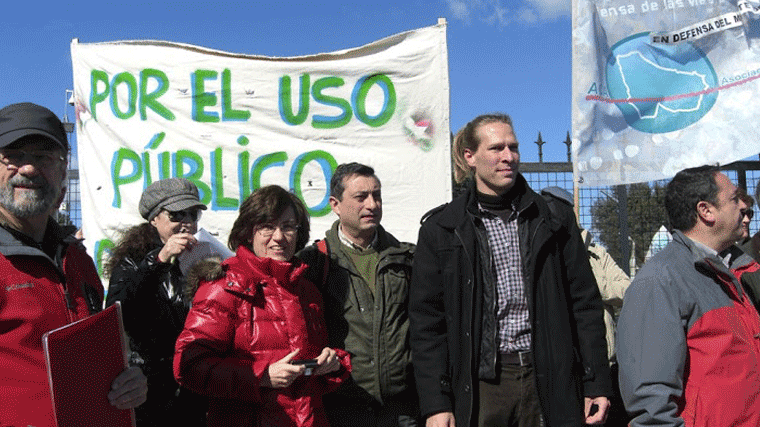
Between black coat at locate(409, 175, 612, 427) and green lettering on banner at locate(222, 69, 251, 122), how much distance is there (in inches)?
95.0

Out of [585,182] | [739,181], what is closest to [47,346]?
[585,182]

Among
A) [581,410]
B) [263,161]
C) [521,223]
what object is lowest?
[581,410]

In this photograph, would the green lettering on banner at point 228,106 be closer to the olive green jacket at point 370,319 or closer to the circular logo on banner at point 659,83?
the olive green jacket at point 370,319

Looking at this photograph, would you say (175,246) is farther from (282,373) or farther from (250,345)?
(282,373)

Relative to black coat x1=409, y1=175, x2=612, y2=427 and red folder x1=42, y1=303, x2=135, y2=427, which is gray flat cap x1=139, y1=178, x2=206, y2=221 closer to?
black coat x1=409, y1=175, x2=612, y2=427

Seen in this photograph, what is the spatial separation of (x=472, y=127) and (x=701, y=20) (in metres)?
2.61

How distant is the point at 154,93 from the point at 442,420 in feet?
11.0

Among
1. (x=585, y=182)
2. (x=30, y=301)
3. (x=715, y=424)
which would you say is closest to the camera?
(x=30, y=301)

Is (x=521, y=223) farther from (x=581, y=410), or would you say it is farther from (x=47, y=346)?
(x=47, y=346)

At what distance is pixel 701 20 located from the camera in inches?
198

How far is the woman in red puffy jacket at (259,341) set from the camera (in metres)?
2.79

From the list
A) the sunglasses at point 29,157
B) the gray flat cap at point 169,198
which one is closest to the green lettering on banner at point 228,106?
the gray flat cap at point 169,198

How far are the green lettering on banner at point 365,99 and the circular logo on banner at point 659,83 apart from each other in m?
1.47

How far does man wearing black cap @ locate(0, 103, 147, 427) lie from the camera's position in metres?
1.96
